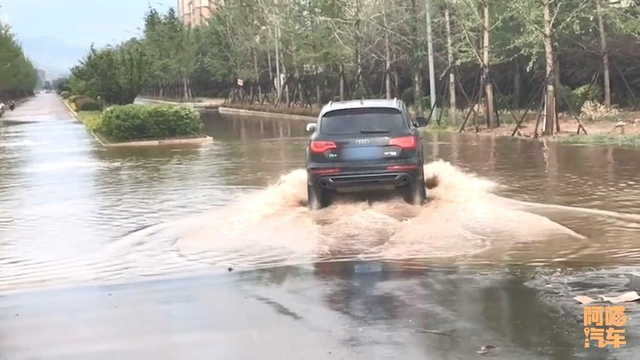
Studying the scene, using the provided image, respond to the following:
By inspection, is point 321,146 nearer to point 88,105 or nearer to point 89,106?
point 89,106

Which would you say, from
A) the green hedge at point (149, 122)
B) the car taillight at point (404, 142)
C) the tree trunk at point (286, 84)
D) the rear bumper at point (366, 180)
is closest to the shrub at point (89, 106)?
the tree trunk at point (286, 84)

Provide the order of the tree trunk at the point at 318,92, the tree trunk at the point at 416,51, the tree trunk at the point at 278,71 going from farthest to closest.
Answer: the tree trunk at the point at 278,71, the tree trunk at the point at 318,92, the tree trunk at the point at 416,51

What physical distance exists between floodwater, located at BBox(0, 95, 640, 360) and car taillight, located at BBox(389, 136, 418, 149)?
0.95 meters

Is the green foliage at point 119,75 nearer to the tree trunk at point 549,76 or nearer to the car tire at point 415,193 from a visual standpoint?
the tree trunk at point 549,76

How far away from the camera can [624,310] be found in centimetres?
657

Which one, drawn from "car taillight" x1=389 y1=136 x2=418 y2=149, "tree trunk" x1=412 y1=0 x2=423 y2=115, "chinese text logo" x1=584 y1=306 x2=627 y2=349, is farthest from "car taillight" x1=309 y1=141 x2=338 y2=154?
"tree trunk" x1=412 y1=0 x2=423 y2=115

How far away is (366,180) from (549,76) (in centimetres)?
1305

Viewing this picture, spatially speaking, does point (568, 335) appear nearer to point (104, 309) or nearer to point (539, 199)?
point (104, 309)

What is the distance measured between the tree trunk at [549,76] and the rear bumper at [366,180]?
1269cm

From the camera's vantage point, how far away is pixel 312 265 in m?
9.07

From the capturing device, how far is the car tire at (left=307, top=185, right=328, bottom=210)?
12.6 meters

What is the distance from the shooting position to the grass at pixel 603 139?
21.3m

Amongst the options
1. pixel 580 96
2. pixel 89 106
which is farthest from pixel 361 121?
pixel 89 106

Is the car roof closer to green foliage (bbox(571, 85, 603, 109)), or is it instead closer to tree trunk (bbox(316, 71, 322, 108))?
green foliage (bbox(571, 85, 603, 109))
